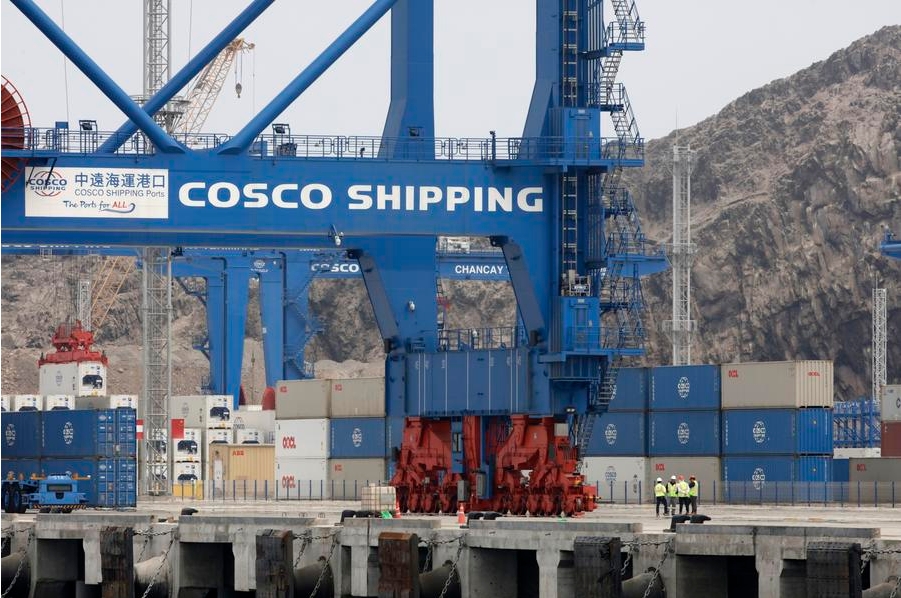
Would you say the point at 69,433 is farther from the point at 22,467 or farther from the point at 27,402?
the point at 27,402

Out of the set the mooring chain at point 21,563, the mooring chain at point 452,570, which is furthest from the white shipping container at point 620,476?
the mooring chain at point 452,570

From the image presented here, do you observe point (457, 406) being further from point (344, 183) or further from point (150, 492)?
point (150, 492)

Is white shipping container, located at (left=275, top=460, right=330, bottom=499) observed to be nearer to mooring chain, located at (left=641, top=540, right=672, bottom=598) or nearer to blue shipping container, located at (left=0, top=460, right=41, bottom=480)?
blue shipping container, located at (left=0, top=460, right=41, bottom=480)

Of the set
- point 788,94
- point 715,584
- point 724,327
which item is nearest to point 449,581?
point 715,584

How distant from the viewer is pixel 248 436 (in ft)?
326

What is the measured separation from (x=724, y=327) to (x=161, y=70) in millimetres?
93652

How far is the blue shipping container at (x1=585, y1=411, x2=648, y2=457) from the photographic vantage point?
222 feet

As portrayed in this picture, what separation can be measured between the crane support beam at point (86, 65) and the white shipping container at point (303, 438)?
27.1 metres

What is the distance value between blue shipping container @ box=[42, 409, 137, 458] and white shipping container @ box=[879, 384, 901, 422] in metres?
32.3

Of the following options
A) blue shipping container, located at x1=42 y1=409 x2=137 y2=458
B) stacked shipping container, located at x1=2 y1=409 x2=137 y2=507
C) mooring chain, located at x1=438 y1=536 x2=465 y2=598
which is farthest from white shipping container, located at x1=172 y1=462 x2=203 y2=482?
mooring chain, located at x1=438 y1=536 x2=465 y2=598

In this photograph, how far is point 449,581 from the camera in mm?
34094

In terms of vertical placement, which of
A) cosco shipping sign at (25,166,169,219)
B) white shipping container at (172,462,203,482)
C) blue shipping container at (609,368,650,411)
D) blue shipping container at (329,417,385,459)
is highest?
cosco shipping sign at (25,166,169,219)

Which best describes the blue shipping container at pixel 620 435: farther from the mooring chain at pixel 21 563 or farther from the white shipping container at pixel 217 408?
the white shipping container at pixel 217 408

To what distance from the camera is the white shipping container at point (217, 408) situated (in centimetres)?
9675
